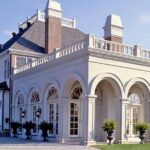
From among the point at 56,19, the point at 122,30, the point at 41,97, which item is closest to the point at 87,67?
the point at 41,97

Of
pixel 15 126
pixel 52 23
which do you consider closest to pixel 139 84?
pixel 15 126

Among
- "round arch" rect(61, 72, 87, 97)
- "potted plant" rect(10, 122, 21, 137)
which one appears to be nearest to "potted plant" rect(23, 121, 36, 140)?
"potted plant" rect(10, 122, 21, 137)

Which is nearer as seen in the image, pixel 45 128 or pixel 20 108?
pixel 45 128

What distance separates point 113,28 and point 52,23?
17.5 feet

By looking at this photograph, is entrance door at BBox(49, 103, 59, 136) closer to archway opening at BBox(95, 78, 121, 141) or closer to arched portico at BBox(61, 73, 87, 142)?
arched portico at BBox(61, 73, 87, 142)

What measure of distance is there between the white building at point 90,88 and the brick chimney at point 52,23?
173 inches

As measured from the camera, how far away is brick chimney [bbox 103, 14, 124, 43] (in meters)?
24.3

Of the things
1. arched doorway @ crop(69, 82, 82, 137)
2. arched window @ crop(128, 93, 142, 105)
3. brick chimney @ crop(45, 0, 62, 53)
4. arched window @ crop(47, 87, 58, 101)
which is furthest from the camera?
brick chimney @ crop(45, 0, 62, 53)

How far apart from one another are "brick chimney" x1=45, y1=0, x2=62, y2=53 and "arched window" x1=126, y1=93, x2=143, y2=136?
951 cm

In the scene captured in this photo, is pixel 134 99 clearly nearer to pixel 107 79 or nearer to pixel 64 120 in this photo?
pixel 107 79

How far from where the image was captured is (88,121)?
17750mm

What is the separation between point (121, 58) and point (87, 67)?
2.27 m

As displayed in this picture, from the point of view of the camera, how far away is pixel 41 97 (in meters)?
22.5

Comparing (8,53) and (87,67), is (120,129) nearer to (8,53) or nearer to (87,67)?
(87,67)
